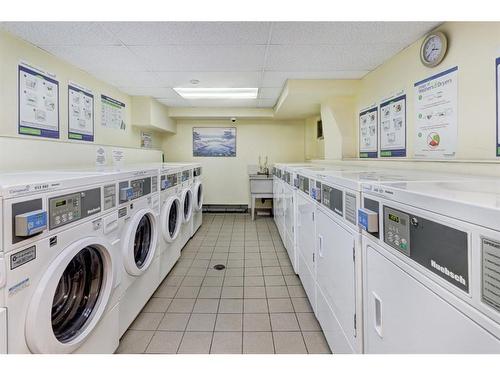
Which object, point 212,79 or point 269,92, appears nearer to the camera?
point 212,79

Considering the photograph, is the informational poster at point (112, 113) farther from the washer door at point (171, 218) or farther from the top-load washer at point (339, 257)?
the top-load washer at point (339, 257)

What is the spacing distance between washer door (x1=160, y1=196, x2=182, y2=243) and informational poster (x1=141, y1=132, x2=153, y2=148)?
95.6 inches

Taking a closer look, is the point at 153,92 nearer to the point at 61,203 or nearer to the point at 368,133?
the point at 368,133

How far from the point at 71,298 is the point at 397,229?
1.51 m

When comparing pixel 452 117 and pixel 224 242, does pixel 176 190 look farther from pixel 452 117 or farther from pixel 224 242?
pixel 452 117

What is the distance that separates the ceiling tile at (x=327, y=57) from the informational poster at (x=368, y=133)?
536 mm

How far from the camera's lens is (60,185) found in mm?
1117

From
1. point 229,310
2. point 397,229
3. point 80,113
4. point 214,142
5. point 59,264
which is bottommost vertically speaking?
point 229,310

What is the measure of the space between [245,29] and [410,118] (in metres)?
1.67

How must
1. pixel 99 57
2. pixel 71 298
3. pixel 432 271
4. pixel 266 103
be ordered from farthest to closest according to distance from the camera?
1. pixel 266 103
2. pixel 99 57
3. pixel 71 298
4. pixel 432 271

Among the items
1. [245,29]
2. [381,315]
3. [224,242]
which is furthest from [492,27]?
[224,242]

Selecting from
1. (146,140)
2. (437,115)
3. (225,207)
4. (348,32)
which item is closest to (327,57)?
(348,32)

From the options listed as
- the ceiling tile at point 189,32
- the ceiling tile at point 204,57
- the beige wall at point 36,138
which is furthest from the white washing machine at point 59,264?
the ceiling tile at point 204,57

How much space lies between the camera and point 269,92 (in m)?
4.21
